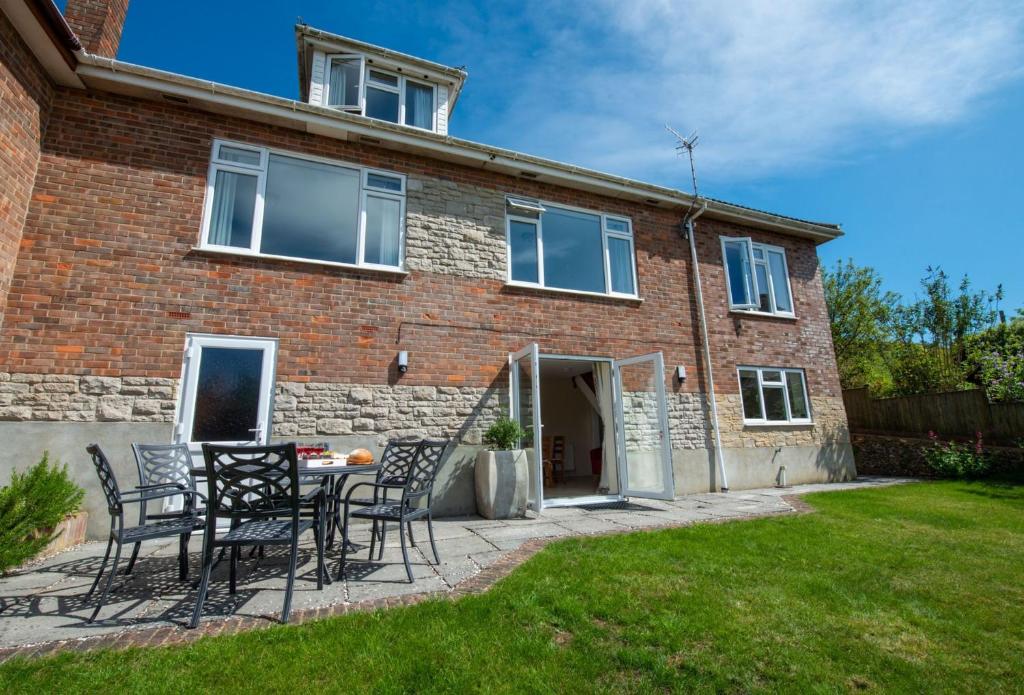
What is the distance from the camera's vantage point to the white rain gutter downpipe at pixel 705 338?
8.70 metres

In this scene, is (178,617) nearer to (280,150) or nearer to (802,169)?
(280,150)

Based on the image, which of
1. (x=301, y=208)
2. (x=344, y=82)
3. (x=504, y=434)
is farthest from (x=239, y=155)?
(x=504, y=434)

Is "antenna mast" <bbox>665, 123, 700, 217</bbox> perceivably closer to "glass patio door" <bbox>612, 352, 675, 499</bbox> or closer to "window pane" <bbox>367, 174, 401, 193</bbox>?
"glass patio door" <bbox>612, 352, 675, 499</bbox>

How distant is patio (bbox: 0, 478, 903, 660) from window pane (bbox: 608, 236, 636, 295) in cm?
471

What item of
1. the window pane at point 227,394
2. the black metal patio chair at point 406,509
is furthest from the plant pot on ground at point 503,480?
the window pane at point 227,394

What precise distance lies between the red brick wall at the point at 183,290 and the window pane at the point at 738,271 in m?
4.20

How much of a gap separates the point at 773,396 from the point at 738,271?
112 inches

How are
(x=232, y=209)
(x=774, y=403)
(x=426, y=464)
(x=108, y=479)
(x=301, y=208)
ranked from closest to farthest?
1. (x=108, y=479)
2. (x=426, y=464)
3. (x=232, y=209)
4. (x=301, y=208)
5. (x=774, y=403)

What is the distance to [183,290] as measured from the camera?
594 cm

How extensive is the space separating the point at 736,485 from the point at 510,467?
5.10 m

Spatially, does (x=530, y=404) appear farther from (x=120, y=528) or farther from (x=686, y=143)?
(x=686, y=143)

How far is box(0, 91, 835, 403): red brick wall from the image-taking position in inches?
217

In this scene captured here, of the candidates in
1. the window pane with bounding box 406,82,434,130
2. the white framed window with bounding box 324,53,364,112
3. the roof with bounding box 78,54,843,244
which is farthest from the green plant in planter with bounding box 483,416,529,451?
the white framed window with bounding box 324,53,364,112

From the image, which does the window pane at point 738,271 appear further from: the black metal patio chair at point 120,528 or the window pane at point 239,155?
the black metal patio chair at point 120,528
